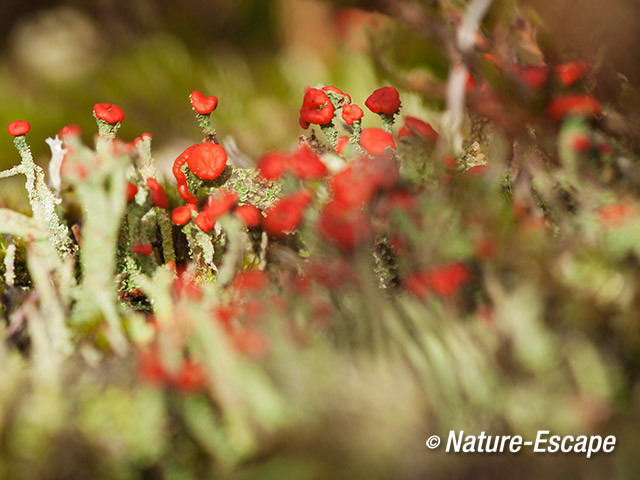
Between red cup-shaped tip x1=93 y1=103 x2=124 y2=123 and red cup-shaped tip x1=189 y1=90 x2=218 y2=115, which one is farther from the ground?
red cup-shaped tip x1=93 y1=103 x2=124 y2=123

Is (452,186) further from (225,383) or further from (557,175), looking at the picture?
(225,383)

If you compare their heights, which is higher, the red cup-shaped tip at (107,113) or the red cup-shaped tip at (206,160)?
the red cup-shaped tip at (107,113)

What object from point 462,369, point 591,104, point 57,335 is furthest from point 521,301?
point 57,335

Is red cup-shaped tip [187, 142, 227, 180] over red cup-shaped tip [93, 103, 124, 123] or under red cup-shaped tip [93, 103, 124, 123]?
under

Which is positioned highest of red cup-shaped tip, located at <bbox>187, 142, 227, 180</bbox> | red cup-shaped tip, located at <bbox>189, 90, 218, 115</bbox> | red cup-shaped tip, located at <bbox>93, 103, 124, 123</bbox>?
red cup-shaped tip, located at <bbox>93, 103, 124, 123</bbox>

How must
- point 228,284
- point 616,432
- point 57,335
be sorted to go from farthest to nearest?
1. point 228,284
2. point 57,335
3. point 616,432

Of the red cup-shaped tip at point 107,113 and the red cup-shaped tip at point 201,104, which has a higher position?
the red cup-shaped tip at point 107,113

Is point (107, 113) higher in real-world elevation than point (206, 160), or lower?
higher

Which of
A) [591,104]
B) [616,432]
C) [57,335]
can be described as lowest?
[616,432]

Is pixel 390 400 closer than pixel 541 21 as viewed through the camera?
Yes

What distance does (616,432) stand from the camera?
600 mm

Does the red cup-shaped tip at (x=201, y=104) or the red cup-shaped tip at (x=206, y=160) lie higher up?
the red cup-shaped tip at (x=201, y=104)

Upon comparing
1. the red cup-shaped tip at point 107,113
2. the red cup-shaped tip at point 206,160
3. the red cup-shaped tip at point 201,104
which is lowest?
the red cup-shaped tip at point 206,160

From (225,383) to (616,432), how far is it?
16.5 inches
